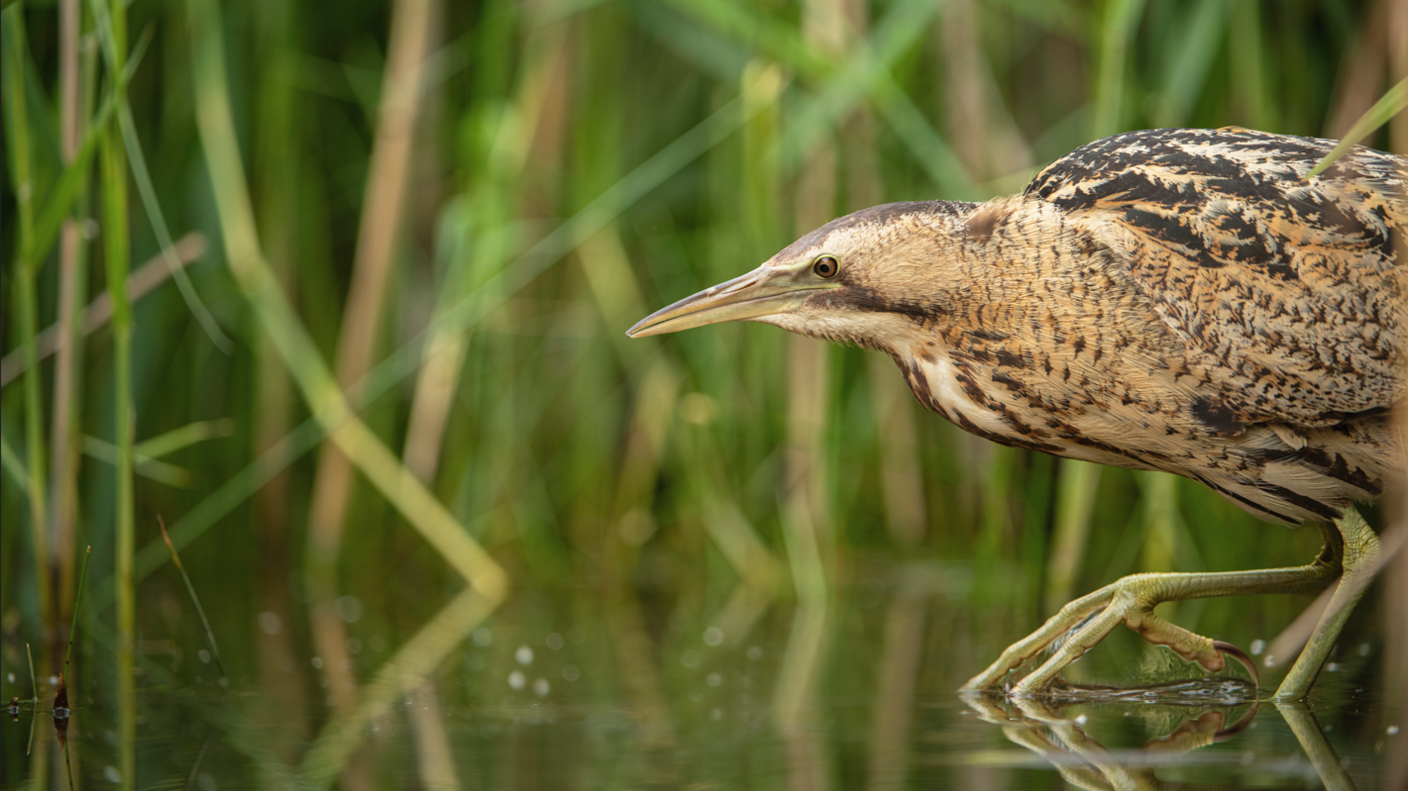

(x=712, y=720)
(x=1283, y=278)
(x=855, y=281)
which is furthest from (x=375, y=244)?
(x=1283, y=278)

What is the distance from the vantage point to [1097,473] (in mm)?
3775

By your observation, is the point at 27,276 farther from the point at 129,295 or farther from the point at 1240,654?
the point at 1240,654

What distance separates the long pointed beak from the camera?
2494 millimetres

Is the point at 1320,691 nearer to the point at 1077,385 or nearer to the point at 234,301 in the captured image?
the point at 1077,385

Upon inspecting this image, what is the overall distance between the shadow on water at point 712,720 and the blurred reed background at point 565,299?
10.5 inches

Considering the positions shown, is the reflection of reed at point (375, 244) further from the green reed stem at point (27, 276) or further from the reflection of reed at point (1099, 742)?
the reflection of reed at point (1099, 742)

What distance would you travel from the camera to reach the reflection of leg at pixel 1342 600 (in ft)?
7.56

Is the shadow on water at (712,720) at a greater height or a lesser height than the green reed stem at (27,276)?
lesser

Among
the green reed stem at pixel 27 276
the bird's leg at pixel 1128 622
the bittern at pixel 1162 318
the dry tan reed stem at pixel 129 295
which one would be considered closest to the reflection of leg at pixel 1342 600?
the bittern at pixel 1162 318

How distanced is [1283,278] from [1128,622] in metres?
0.61

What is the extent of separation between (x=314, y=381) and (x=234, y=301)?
61 cm

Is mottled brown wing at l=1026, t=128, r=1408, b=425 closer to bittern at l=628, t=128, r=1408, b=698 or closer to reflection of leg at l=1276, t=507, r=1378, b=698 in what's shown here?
bittern at l=628, t=128, r=1408, b=698

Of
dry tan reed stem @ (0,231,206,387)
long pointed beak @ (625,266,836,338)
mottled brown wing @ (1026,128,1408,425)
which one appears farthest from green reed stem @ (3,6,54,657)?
mottled brown wing @ (1026,128,1408,425)

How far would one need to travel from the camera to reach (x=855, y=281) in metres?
2.47
